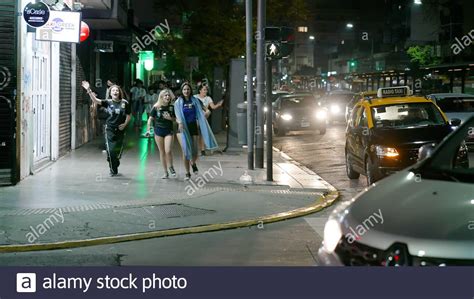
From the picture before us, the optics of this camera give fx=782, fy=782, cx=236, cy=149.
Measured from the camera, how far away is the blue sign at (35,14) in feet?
43.8

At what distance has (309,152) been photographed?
23016mm

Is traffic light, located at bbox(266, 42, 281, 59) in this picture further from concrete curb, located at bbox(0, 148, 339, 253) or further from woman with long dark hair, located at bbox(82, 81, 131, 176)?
concrete curb, located at bbox(0, 148, 339, 253)

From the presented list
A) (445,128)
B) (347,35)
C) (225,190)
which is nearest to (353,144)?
(445,128)

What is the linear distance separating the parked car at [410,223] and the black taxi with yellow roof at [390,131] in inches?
319

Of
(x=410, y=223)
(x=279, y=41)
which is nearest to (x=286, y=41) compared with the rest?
(x=279, y=41)

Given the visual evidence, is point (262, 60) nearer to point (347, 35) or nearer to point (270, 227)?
point (270, 227)

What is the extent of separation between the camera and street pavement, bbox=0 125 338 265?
874cm

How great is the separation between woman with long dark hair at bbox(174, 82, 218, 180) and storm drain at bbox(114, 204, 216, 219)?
10.7 feet

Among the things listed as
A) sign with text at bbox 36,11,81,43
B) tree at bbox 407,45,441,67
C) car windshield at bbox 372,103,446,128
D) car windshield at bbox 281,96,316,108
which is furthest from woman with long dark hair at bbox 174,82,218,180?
tree at bbox 407,45,441,67

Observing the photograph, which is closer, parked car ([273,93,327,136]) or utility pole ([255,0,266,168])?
utility pole ([255,0,266,168])

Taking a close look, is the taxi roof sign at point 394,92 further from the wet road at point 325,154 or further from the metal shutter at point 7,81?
the metal shutter at point 7,81

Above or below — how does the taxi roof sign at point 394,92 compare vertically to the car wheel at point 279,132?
above

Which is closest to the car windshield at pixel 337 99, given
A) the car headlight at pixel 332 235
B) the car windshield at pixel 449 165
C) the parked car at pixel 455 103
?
the parked car at pixel 455 103

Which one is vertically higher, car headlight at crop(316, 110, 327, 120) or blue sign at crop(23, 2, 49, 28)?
blue sign at crop(23, 2, 49, 28)
